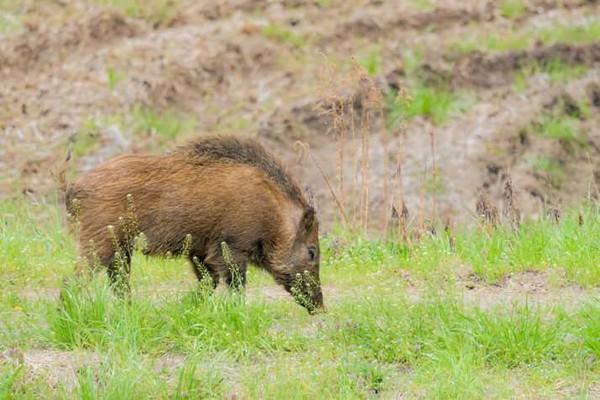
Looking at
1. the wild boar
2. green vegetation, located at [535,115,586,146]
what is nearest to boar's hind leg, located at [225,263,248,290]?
the wild boar

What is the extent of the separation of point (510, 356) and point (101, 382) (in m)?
2.35

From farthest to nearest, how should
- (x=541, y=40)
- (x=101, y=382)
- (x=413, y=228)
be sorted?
(x=541, y=40) < (x=413, y=228) < (x=101, y=382)

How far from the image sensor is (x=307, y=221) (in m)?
8.68

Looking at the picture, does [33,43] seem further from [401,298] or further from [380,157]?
[401,298]

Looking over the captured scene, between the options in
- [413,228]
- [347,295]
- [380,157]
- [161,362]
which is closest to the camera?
[161,362]

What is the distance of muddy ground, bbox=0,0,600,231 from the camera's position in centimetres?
1346

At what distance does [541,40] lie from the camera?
1465cm

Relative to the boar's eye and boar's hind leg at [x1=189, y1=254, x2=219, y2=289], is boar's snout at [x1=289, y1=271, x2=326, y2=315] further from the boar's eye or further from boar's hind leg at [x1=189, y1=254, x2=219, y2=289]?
boar's hind leg at [x1=189, y1=254, x2=219, y2=289]

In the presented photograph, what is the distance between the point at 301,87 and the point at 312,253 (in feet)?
19.4

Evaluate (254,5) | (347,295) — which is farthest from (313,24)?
(347,295)

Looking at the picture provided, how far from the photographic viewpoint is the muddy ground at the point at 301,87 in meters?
13.5

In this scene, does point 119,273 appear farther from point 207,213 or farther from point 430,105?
point 430,105

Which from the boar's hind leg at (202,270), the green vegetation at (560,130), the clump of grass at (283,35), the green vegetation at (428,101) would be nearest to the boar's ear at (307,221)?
the boar's hind leg at (202,270)

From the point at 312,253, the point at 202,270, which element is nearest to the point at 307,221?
the point at 312,253
